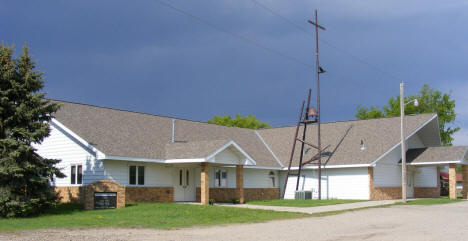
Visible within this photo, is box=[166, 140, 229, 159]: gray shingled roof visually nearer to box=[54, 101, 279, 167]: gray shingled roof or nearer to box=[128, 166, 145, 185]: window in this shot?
box=[54, 101, 279, 167]: gray shingled roof

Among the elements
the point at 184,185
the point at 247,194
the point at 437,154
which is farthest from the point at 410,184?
the point at 184,185

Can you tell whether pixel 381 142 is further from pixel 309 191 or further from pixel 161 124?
pixel 161 124

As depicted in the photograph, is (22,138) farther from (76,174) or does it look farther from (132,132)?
(132,132)

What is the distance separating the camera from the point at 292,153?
3431cm

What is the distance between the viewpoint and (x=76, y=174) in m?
24.5

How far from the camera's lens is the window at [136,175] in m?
25.3

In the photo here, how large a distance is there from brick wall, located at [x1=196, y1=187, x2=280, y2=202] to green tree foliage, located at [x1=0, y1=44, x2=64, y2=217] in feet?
35.8

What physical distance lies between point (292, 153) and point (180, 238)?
21.8 meters

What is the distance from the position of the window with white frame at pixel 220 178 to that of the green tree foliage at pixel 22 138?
1177 centimetres

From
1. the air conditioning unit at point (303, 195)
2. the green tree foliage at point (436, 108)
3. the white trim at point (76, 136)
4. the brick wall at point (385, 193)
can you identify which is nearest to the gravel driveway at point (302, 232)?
the white trim at point (76, 136)

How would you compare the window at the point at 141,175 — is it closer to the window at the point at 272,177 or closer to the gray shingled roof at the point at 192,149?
the gray shingled roof at the point at 192,149

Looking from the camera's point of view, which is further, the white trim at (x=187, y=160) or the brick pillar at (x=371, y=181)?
the brick pillar at (x=371, y=181)

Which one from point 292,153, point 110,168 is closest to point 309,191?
point 292,153

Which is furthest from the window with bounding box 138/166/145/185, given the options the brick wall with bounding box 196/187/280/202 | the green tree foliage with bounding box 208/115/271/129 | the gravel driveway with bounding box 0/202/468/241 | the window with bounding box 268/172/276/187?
the green tree foliage with bounding box 208/115/271/129
